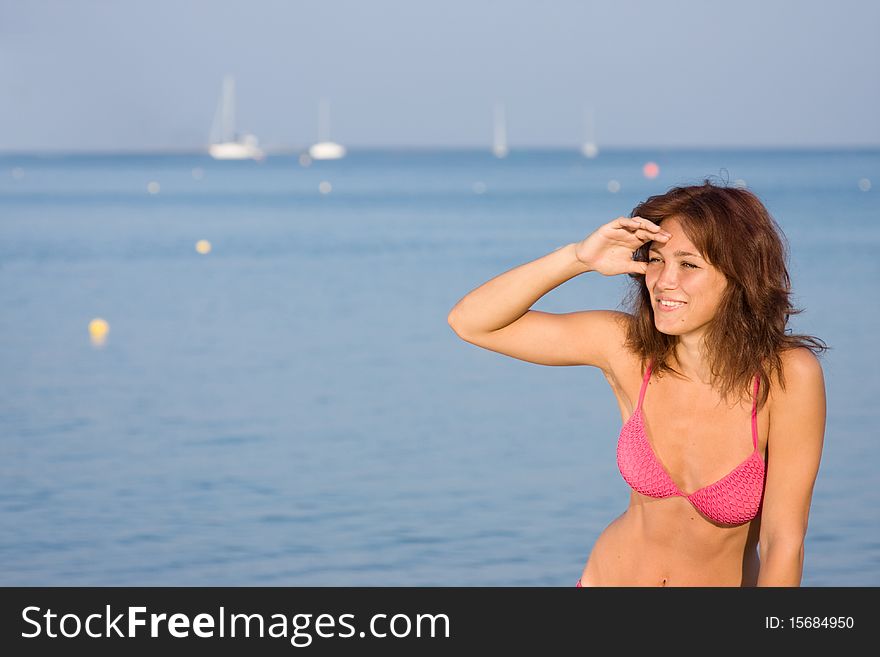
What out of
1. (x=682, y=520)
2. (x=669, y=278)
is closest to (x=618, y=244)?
(x=669, y=278)

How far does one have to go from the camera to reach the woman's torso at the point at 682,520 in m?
3.26

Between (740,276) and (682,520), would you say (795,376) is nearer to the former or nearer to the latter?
(740,276)

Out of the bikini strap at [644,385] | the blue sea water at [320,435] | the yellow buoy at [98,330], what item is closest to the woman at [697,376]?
the bikini strap at [644,385]

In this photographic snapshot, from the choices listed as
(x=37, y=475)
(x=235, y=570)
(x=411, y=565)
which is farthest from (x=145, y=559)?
(x=37, y=475)

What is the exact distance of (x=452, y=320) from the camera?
3633mm

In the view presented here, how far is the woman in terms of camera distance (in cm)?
309

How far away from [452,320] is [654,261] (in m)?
0.58

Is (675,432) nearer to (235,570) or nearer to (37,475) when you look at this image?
(235,570)

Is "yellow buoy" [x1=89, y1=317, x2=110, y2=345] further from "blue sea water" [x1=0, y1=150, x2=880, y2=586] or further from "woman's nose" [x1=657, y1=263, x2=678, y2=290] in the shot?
"woman's nose" [x1=657, y1=263, x2=678, y2=290]

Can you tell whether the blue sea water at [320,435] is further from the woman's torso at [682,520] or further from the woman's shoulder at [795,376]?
the woman's shoulder at [795,376]

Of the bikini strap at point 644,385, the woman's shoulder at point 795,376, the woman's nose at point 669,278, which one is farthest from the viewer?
the bikini strap at point 644,385

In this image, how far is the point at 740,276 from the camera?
3.16 meters

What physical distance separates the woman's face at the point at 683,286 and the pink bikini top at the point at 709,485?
189 millimetres

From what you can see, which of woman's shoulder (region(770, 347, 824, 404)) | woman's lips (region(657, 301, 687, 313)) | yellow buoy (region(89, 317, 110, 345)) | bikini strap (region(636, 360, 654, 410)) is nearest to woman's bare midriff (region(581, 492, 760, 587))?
bikini strap (region(636, 360, 654, 410))
